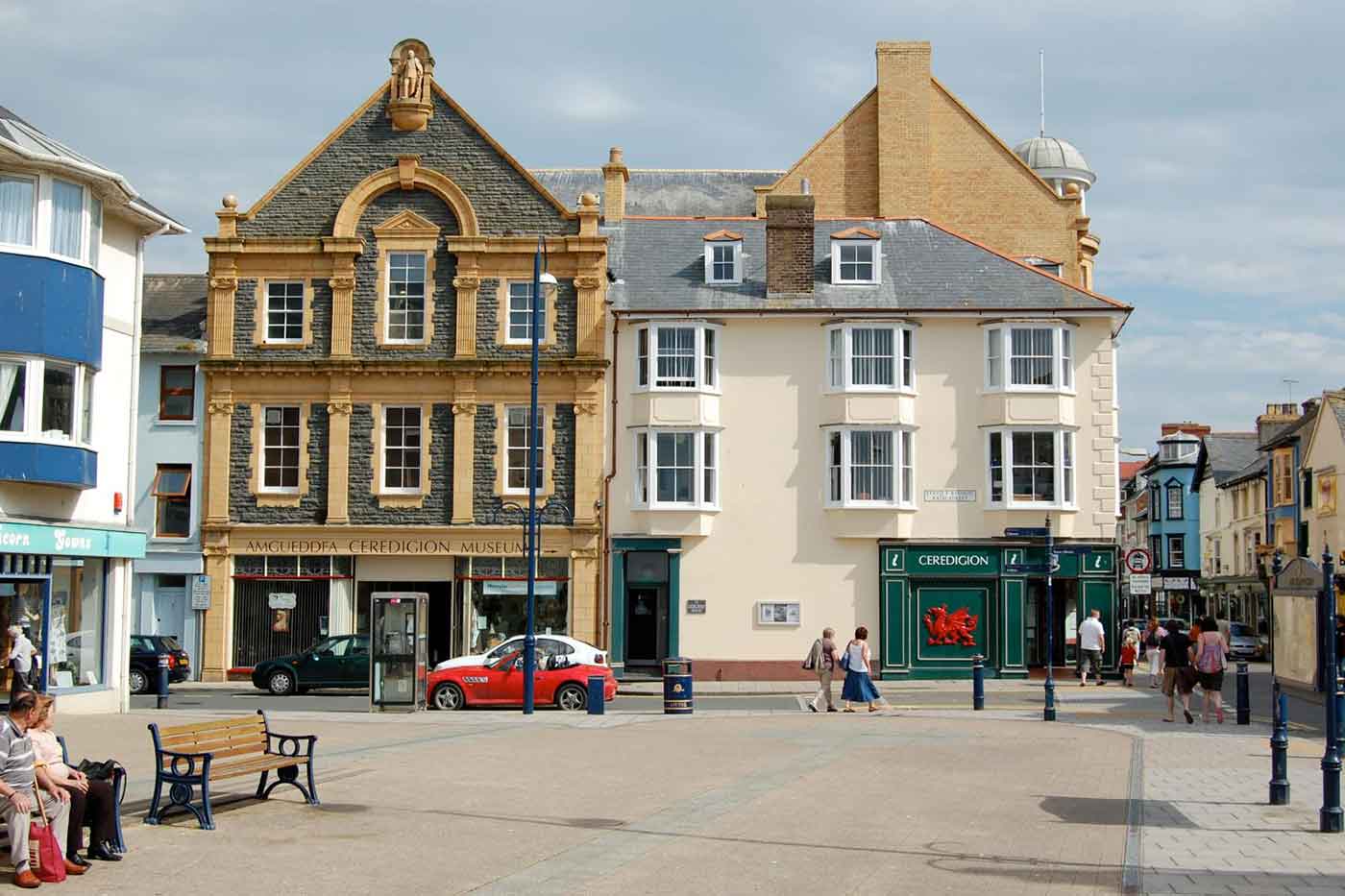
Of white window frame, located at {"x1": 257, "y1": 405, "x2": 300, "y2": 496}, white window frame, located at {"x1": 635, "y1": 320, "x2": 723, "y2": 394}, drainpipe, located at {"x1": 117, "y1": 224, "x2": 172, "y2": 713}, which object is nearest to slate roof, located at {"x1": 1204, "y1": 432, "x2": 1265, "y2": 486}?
white window frame, located at {"x1": 635, "y1": 320, "x2": 723, "y2": 394}

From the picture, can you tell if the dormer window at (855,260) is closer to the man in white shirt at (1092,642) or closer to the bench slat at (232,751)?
the man in white shirt at (1092,642)

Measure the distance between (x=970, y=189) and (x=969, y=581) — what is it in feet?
50.8

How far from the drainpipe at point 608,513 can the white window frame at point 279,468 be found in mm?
7877

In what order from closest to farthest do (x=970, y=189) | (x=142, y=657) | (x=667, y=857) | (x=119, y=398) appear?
1. (x=667, y=857)
2. (x=119, y=398)
3. (x=142, y=657)
4. (x=970, y=189)

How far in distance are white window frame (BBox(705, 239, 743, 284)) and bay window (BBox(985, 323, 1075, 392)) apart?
672 centimetres

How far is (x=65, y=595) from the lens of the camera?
25922 millimetres

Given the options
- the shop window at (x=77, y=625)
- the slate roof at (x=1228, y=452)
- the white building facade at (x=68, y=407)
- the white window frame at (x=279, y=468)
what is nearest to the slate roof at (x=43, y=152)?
the white building facade at (x=68, y=407)

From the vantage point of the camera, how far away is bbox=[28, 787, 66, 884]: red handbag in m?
10.6

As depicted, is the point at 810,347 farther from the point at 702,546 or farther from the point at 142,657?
the point at 142,657

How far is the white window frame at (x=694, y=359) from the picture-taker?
127ft

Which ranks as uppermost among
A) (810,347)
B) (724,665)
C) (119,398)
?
(810,347)

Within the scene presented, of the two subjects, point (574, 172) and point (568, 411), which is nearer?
point (568, 411)

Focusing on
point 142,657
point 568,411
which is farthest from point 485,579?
point 142,657

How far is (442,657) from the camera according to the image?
38.5 meters
